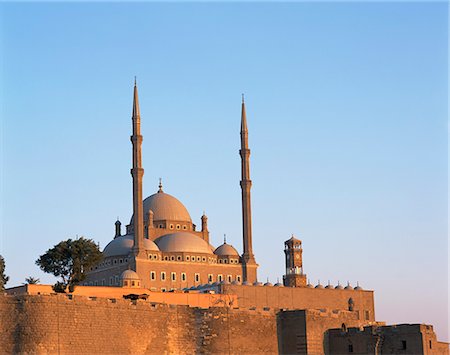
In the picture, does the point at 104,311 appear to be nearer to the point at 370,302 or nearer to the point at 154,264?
the point at 154,264

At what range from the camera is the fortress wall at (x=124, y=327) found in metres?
39.0

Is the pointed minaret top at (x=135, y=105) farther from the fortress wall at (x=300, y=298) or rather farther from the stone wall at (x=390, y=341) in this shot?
the stone wall at (x=390, y=341)

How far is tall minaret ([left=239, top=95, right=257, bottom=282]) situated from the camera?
80.2 m

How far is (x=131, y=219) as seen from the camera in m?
85.6

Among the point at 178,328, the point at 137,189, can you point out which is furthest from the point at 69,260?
the point at 137,189

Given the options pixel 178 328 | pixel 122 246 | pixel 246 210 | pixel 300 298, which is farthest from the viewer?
pixel 246 210

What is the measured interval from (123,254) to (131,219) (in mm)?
7217

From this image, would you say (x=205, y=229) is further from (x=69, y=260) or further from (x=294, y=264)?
(x=69, y=260)

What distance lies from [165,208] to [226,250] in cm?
607

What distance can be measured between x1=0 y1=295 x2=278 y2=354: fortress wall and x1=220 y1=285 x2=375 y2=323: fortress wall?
26.9 m

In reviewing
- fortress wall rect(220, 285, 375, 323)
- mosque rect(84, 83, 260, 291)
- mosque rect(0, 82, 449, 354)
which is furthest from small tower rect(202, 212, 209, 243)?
mosque rect(0, 82, 449, 354)

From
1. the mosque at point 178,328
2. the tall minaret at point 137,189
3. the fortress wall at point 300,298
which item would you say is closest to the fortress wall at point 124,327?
the mosque at point 178,328

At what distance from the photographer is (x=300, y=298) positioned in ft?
254

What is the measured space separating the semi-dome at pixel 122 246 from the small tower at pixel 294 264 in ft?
33.3
